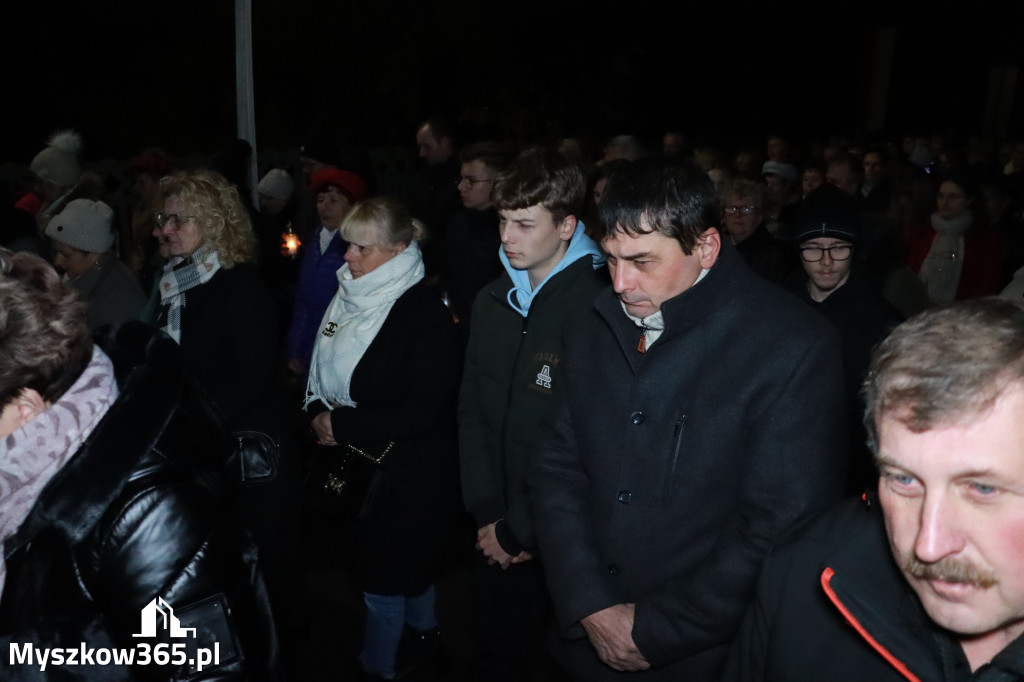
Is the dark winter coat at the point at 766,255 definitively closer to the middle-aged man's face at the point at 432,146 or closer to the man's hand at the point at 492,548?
the man's hand at the point at 492,548

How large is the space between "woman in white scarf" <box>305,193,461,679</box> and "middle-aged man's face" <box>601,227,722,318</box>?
1302 millimetres

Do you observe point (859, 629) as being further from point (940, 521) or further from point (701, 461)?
point (701, 461)

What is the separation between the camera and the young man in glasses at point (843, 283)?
356 centimetres

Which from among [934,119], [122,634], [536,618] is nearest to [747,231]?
[536,618]

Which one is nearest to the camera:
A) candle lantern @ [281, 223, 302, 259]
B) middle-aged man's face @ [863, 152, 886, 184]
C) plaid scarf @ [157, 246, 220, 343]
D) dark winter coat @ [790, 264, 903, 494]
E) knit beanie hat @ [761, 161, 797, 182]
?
dark winter coat @ [790, 264, 903, 494]

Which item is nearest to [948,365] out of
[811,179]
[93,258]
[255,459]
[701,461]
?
[701,461]

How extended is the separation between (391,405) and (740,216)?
7.82 feet

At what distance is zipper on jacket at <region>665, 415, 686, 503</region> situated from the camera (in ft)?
7.56

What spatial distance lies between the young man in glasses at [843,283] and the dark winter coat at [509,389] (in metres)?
1.01

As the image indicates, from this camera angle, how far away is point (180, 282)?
3.75 metres

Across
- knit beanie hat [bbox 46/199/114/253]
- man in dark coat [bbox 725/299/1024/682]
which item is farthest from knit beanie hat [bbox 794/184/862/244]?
knit beanie hat [bbox 46/199/114/253]

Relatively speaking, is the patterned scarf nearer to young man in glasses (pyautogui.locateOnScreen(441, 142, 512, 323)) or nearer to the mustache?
the mustache

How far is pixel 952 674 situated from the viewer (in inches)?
58.3

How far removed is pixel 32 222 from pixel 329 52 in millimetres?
10738
